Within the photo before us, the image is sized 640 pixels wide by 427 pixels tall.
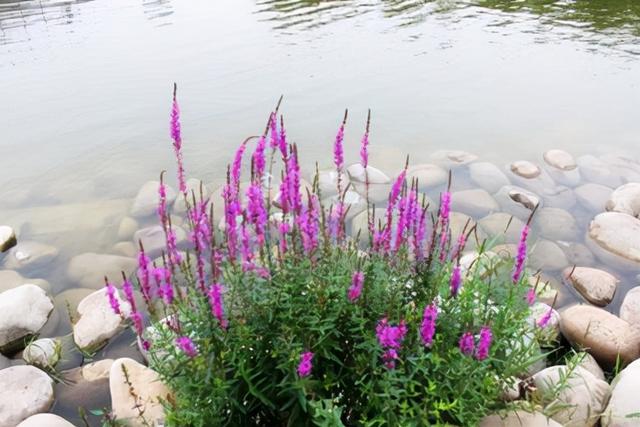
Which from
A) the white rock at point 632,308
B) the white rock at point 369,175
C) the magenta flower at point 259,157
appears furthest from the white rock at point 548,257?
the magenta flower at point 259,157

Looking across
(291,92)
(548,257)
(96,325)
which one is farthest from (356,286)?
(291,92)

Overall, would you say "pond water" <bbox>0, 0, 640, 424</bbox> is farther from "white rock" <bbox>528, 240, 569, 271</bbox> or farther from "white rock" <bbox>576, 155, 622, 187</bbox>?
"white rock" <bbox>528, 240, 569, 271</bbox>

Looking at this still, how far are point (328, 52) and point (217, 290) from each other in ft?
46.3

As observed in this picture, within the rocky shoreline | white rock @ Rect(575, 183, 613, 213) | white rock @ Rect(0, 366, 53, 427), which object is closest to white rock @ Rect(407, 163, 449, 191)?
the rocky shoreline

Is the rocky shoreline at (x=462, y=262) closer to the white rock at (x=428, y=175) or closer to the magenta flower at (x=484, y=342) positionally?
the white rock at (x=428, y=175)

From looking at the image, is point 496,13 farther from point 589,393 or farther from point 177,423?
point 177,423

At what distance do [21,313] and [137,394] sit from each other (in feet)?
8.12

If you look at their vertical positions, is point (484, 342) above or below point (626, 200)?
above

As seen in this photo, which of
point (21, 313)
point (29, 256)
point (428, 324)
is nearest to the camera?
point (428, 324)

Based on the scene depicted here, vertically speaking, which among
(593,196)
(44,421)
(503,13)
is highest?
(503,13)

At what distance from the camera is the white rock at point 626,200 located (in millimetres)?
8250

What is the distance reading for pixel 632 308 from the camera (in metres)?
6.03

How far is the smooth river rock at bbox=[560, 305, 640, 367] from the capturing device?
5.47m

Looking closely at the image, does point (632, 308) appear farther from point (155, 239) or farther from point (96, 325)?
point (155, 239)
